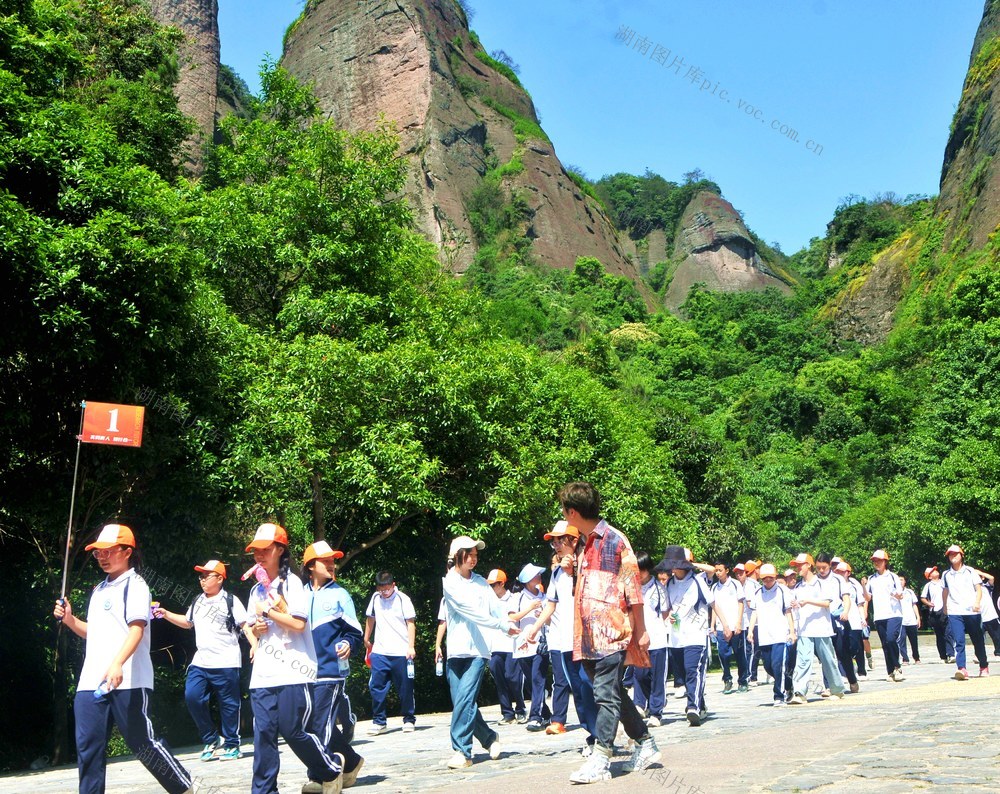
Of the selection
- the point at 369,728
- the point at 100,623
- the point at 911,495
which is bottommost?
the point at 369,728

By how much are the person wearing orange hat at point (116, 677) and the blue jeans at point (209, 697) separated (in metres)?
4.01

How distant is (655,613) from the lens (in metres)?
10.7

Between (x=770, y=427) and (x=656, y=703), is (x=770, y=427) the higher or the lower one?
the higher one

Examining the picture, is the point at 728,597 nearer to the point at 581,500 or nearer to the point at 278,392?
the point at 278,392

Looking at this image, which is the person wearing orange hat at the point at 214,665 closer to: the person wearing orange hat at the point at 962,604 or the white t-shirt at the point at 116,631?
the white t-shirt at the point at 116,631

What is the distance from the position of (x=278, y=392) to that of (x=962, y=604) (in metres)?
10.5

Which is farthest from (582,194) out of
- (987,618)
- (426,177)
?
(987,618)

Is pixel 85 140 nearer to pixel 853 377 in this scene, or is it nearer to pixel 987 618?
pixel 987 618

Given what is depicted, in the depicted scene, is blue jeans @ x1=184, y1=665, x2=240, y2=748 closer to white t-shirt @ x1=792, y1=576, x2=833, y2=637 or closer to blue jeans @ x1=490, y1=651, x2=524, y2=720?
blue jeans @ x1=490, y1=651, x2=524, y2=720

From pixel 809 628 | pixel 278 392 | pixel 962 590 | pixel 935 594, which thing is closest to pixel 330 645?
pixel 809 628

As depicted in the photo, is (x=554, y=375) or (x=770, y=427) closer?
(x=554, y=375)

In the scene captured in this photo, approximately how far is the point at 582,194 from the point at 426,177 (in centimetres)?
2222

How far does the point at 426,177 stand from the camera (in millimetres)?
80438

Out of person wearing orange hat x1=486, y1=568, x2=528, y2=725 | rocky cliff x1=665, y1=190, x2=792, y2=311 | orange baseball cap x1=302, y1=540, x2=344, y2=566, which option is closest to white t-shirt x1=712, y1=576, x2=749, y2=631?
person wearing orange hat x1=486, y1=568, x2=528, y2=725
